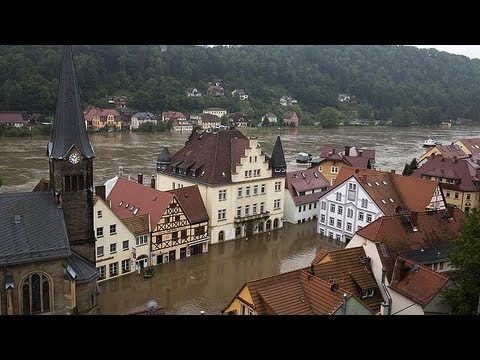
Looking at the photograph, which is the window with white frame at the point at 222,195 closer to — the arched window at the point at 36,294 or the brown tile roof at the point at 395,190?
the brown tile roof at the point at 395,190

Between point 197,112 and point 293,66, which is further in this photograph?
point 293,66

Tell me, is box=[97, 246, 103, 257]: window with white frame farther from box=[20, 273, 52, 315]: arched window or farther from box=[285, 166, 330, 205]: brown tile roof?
box=[285, 166, 330, 205]: brown tile roof

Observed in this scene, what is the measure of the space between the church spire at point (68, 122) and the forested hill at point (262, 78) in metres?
74.6

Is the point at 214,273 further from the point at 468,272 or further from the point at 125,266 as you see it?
the point at 468,272

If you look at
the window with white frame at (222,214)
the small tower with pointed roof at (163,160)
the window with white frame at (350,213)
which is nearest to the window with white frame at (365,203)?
the window with white frame at (350,213)

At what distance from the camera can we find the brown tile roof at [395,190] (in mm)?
29094

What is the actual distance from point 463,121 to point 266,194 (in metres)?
113

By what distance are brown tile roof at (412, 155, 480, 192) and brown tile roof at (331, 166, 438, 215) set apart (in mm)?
7156

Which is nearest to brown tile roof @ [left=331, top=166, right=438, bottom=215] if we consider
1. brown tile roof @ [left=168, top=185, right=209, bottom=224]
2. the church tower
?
brown tile roof @ [left=168, top=185, right=209, bottom=224]

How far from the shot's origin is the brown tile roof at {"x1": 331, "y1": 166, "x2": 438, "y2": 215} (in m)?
29.1

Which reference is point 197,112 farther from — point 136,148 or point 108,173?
point 108,173
